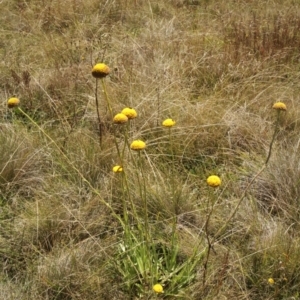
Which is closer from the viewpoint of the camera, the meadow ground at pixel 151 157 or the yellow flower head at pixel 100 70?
the yellow flower head at pixel 100 70

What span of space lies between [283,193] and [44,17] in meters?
2.91

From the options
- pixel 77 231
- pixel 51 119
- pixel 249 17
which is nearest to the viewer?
pixel 77 231

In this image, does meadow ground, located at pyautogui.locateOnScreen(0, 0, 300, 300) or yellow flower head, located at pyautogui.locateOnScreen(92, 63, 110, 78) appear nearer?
yellow flower head, located at pyautogui.locateOnScreen(92, 63, 110, 78)

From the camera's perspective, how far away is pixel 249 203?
6.55 ft

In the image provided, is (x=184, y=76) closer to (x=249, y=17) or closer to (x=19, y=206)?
(x=249, y=17)

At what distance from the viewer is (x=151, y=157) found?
7.61ft

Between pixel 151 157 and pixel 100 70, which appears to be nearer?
pixel 100 70

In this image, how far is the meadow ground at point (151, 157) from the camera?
1.64 meters

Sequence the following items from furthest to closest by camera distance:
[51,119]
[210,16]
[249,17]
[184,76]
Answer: [210,16], [249,17], [184,76], [51,119]

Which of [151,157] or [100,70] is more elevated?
[100,70]

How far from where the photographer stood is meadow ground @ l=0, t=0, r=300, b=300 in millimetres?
1645

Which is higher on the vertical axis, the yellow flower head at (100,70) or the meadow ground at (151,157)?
the yellow flower head at (100,70)

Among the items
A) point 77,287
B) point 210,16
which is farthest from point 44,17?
point 77,287

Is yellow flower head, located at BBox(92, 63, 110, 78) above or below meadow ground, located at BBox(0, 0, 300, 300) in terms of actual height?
above
